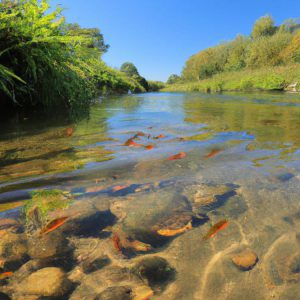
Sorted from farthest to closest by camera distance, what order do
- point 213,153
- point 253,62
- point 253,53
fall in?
point 253,62 < point 253,53 < point 213,153

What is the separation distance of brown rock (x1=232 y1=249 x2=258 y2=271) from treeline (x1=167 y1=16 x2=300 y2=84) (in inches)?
1486

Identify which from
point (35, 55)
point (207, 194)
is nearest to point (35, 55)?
point (35, 55)

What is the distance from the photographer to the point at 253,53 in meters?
38.8

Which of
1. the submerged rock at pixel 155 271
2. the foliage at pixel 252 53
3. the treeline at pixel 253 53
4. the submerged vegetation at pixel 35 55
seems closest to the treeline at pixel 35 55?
the submerged vegetation at pixel 35 55

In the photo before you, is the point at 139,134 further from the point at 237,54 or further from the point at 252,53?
the point at 237,54

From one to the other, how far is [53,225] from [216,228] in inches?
34.9

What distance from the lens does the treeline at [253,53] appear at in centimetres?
3609

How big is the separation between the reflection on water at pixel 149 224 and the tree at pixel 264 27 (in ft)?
191

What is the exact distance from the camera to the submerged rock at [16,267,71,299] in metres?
0.99

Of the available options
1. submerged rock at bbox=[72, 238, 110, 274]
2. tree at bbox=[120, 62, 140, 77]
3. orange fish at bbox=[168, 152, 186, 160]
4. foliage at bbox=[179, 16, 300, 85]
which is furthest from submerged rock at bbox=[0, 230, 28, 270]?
tree at bbox=[120, 62, 140, 77]

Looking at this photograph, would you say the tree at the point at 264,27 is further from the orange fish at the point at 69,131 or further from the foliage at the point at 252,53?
the orange fish at the point at 69,131

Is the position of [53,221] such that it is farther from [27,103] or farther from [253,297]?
[27,103]

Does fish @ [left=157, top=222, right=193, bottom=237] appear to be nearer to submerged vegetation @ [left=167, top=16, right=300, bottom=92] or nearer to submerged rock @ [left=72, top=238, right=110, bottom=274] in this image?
submerged rock @ [left=72, top=238, right=110, bottom=274]

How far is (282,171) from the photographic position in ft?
7.25
